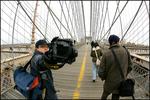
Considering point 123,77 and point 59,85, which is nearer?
point 123,77

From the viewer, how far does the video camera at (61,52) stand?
4.48 meters

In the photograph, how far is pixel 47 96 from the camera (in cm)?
536

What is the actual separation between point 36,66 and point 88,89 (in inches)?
202

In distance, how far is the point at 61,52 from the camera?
4.54 m

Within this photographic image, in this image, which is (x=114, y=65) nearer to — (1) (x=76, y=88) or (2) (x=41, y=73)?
(2) (x=41, y=73)

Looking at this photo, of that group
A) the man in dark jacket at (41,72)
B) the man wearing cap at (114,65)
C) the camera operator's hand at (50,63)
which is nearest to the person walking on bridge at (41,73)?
the man in dark jacket at (41,72)

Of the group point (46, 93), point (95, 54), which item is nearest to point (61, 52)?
point (46, 93)

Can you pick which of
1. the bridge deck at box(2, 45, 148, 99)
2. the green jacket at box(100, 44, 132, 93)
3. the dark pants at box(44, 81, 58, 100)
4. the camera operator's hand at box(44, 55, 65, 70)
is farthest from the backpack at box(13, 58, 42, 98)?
the bridge deck at box(2, 45, 148, 99)

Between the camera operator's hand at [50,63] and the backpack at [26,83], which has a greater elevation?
the camera operator's hand at [50,63]

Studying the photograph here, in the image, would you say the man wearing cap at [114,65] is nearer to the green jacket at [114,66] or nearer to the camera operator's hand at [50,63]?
the green jacket at [114,66]

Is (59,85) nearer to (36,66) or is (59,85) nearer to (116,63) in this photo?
(116,63)

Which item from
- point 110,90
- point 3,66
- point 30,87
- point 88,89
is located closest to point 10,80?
point 3,66

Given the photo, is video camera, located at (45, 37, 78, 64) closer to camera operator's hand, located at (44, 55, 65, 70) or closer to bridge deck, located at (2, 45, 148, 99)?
camera operator's hand, located at (44, 55, 65, 70)

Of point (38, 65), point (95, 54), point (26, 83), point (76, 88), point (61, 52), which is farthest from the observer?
point (95, 54)
